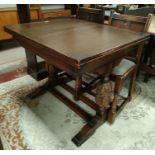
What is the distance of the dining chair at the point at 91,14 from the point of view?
80.3 inches

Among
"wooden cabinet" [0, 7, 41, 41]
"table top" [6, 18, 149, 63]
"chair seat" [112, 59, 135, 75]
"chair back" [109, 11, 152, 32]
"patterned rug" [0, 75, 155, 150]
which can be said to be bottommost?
"patterned rug" [0, 75, 155, 150]

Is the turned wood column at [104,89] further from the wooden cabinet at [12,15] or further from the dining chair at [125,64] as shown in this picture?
the wooden cabinet at [12,15]

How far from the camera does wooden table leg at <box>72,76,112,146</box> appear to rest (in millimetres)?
1393

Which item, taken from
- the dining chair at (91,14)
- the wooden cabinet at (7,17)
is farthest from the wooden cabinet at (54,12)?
the dining chair at (91,14)

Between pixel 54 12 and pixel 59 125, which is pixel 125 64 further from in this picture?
pixel 54 12

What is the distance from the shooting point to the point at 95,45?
1.17 meters

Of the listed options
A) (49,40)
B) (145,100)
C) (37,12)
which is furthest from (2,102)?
(37,12)

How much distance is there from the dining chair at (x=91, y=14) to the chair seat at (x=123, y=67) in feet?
2.43

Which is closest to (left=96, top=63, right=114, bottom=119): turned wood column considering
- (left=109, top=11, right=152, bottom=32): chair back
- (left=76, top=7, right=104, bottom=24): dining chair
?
(left=109, top=11, right=152, bottom=32): chair back

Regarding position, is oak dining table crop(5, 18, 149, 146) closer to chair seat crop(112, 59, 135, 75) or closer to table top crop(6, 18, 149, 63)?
table top crop(6, 18, 149, 63)

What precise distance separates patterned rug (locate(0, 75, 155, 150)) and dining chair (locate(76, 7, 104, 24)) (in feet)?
3.39

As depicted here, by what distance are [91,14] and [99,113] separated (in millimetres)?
1304

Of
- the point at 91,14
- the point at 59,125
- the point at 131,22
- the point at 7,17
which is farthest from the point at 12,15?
the point at 59,125
